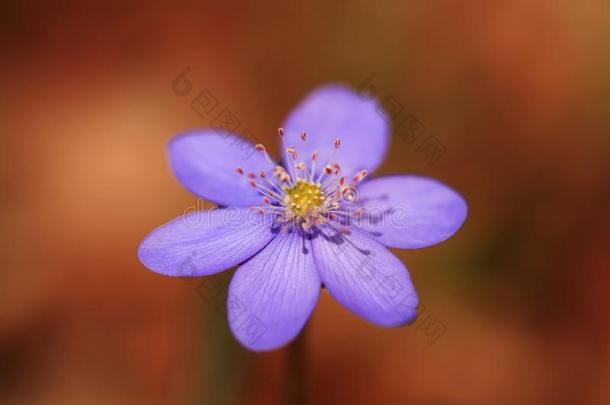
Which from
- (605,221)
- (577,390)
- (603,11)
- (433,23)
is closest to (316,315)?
(577,390)

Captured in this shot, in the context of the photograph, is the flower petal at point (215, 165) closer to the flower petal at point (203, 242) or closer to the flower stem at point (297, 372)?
the flower petal at point (203, 242)

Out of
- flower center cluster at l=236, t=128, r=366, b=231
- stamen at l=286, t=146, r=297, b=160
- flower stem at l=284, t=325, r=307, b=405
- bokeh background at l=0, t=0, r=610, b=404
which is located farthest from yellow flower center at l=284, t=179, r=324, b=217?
bokeh background at l=0, t=0, r=610, b=404

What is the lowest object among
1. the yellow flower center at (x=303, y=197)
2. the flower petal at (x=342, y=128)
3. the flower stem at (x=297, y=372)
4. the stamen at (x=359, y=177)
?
the flower stem at (x=297, y=372)


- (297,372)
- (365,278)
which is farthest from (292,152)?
(297,372)

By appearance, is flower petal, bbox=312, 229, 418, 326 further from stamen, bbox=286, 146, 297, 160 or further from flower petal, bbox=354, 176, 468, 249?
stamen, bbox=286, 146, 297, 160

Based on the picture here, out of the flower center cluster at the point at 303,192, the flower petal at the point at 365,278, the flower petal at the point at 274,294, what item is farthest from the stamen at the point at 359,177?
the flower petal at the point at 274,294

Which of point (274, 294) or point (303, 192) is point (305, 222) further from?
point (274, 294)
